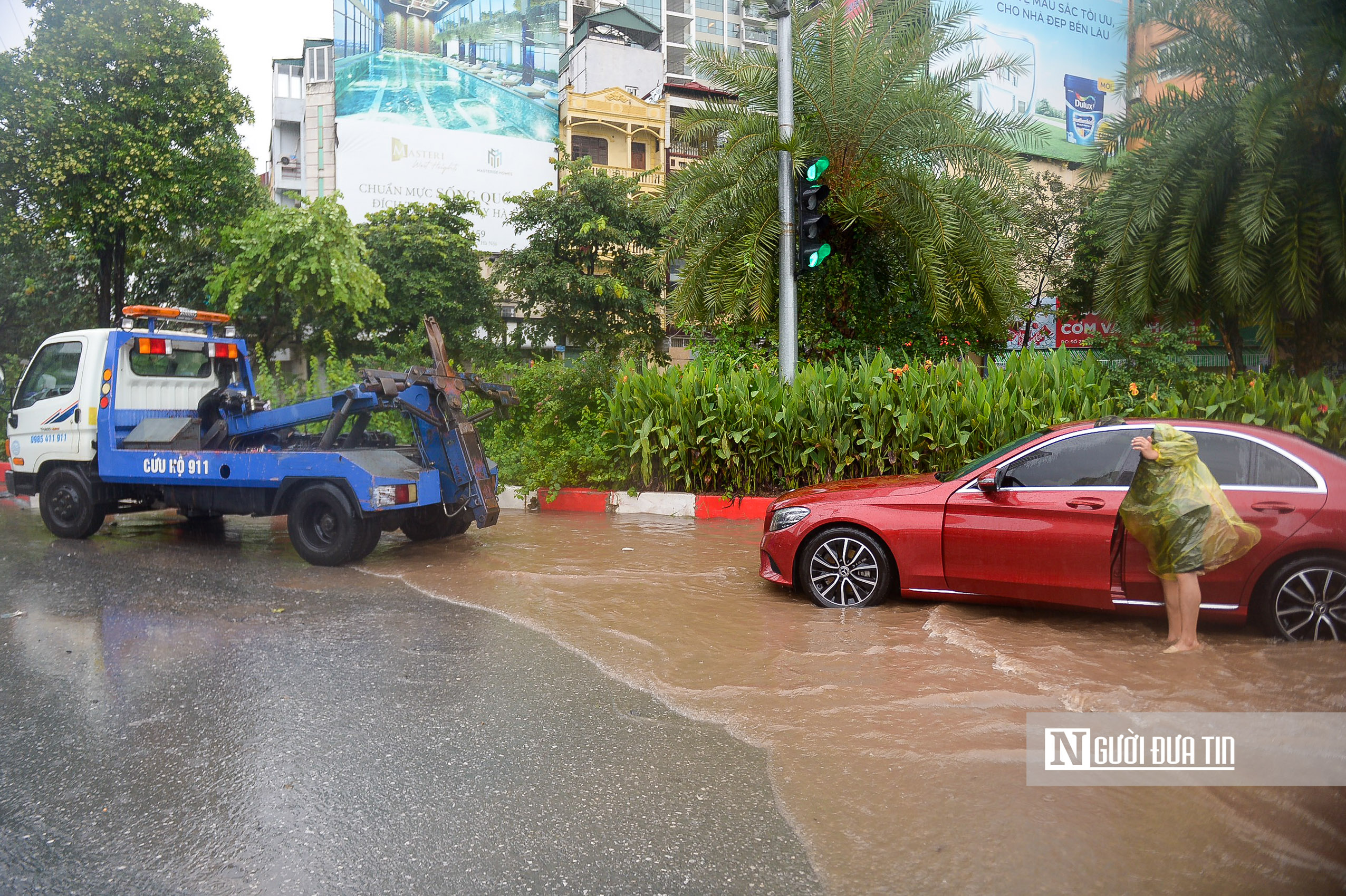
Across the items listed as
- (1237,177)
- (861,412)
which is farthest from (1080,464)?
(1237,177)

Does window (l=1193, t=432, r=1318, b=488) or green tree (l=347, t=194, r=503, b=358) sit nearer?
window (l=1193, t=432, r=1318, b=488)

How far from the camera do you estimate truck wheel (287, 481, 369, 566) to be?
8.10 metres

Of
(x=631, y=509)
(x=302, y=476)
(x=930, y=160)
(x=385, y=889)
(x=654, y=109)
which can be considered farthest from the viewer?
(x=654, y=109)

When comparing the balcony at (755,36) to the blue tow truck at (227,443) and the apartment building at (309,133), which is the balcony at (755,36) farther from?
the blue tow truck at (227,443)

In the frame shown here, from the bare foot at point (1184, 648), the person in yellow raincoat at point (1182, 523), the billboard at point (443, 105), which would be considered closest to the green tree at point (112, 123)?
the person in yellow raincoat at point (1182, 523)

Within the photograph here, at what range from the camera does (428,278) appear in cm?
2786

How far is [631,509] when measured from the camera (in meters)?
11.6

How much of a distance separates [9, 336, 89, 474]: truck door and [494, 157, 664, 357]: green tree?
17521mm

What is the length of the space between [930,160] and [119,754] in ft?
44.4

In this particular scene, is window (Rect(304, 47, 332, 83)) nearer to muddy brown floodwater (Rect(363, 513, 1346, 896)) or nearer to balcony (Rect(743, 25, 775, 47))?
balcony (Rect(743, 25, 775, 47))

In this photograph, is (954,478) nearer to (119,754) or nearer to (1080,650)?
(1080,650)

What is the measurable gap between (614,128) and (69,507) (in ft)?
124

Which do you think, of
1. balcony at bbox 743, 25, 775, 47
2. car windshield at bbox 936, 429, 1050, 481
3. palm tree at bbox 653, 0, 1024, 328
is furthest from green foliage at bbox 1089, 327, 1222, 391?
balcony at bbox 743, 25, 775, 47

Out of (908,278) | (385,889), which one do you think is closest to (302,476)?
(385,889)
